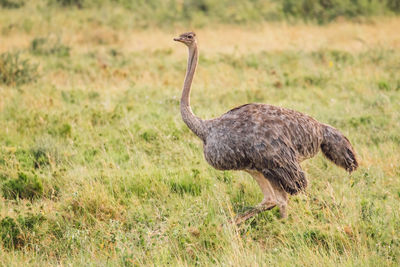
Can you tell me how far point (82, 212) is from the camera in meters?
5.07

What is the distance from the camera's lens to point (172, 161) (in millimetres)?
6223

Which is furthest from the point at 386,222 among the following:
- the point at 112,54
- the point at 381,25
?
the point at 381,25

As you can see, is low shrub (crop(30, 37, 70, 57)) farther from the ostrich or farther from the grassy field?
the ostrich

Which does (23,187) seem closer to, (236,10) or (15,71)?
(15,71)

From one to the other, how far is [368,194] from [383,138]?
172 cm

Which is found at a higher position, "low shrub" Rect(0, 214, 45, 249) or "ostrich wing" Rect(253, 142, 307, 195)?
"ostrich wing" Rect(253, 142, 307, 195)

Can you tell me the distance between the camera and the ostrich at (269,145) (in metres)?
4.47

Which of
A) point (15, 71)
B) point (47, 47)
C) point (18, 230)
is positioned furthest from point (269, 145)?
point (47, 47)

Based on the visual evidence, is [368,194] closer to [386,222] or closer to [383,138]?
[386,222]

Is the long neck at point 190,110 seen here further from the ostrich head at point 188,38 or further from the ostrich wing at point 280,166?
the ostrich wing at point 280,166

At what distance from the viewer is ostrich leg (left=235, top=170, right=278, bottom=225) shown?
4797 mm

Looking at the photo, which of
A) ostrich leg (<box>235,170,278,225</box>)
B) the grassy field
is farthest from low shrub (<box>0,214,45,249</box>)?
ostrich leg (<box>235,170,278,225</box>)

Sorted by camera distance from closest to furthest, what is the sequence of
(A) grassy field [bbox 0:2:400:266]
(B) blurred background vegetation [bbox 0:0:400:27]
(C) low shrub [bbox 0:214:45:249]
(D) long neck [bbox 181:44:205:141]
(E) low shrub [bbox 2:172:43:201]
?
(A) grassy field [bbox 0:2:400:266]
(C) low shrub [bbox 0:214:45:249]
(D) long neck [bbox 181:44:205:141]
(E) low shrub [bbox 2:172:43:201]
(B) blurred background vegetation [bbox 0:0:400:27]

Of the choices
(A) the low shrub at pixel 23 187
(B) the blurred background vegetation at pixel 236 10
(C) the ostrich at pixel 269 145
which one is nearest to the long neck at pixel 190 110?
(C) the ostrich at pixel 269 145
